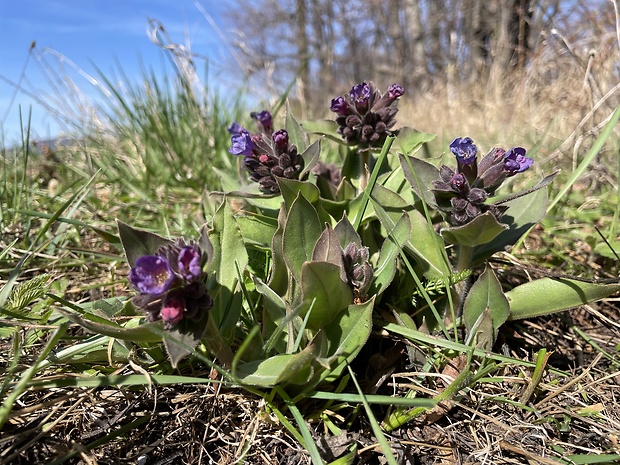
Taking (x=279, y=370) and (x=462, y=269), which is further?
(x=462, y=269)

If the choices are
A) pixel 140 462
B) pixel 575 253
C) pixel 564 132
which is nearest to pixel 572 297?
pixel 575 253

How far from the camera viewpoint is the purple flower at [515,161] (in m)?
1.83

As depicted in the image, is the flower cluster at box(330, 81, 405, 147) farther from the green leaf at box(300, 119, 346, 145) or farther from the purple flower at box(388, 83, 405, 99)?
the green leaf at box(300, 119, 346, 145)

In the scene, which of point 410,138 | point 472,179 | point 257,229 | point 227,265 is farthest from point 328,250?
point 410,138

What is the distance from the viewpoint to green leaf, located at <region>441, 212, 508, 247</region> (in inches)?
67.9

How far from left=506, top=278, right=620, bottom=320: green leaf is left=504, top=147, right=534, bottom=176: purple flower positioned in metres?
0.51

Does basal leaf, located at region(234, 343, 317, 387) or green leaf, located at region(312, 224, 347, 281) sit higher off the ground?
green leaf, located at region(312, 224, 347, 281)

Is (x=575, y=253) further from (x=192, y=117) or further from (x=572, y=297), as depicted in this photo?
(x=192, y=117)

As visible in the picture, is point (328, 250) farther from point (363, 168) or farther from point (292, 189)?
point (363, 168)

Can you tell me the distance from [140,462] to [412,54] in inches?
795

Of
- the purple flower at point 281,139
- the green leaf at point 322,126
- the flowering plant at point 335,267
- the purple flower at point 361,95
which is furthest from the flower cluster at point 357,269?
the green leaf at point 322,126

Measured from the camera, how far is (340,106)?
234 centimetres

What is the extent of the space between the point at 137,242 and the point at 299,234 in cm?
62

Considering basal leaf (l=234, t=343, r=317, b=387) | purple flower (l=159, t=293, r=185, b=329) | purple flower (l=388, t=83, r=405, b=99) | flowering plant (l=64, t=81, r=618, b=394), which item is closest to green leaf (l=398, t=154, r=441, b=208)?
flowering plant (l=64, t=81, r=618, b=394)
